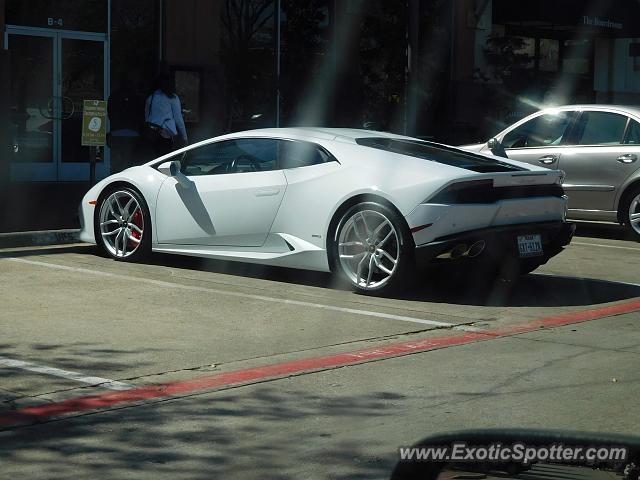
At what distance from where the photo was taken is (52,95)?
714 inches

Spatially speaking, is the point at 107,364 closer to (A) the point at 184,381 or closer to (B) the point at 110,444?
(A) the point at 184,381

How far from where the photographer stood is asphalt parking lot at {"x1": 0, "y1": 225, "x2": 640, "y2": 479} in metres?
4.79

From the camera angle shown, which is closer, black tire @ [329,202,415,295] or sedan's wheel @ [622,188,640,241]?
black tire @ [329,202,415,295]

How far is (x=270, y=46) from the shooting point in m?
21.0

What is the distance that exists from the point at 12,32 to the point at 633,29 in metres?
16.2

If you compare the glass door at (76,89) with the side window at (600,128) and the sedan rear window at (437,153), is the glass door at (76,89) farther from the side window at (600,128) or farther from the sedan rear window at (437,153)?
the sedan rear window at (437,153)

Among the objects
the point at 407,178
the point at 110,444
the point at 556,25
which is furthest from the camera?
the point at 556,25

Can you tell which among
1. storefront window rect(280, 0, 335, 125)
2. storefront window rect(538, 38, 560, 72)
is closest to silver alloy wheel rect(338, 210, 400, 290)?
storefront window rect(280, 0, 335, 125)

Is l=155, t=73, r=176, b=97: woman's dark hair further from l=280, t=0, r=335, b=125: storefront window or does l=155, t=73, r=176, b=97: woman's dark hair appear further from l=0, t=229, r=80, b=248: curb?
l=280, t=0, r=335, b=125: storefront window

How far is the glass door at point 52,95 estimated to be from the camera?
17797 millimetres

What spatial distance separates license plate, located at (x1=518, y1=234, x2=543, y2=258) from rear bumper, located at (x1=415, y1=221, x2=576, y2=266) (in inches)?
1.4

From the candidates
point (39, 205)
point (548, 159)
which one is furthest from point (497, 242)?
point (39, 205)

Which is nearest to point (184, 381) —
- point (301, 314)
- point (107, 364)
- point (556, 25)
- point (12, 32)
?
point (107, 364)

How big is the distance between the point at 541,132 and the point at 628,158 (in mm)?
1328
